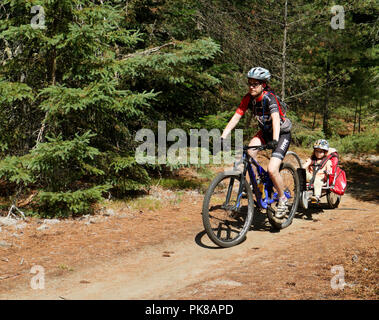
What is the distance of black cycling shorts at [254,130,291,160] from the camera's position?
663 cm

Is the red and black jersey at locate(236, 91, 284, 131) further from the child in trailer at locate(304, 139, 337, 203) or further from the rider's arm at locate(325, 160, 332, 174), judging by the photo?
the rider's arm at locate(325, 160, 332, 174)

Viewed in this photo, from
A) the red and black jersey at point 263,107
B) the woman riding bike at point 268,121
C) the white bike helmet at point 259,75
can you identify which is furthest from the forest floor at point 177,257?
the white bike helmet at point 259,75

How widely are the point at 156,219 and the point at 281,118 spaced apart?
3254mm

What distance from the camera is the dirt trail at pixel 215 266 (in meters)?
4.44

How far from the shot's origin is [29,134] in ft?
25.2

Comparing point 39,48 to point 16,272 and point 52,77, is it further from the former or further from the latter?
point 16,272

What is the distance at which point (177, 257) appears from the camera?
5930mm

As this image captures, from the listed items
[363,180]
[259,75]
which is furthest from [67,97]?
[363,180]

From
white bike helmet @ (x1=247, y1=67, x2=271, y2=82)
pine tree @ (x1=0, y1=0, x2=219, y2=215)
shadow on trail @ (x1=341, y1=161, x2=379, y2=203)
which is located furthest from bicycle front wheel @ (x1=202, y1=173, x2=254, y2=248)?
shadow on trail @ (x1=341, y1=161, x2=379, y2=203)

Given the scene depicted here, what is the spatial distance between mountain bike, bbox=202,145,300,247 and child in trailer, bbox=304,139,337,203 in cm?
105

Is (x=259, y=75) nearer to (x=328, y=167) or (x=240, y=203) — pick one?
(x=240, y=203)

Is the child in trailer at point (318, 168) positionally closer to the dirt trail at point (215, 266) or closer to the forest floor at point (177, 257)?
the forest floor at point (177, 257)

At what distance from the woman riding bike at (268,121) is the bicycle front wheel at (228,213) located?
24.5 inches
